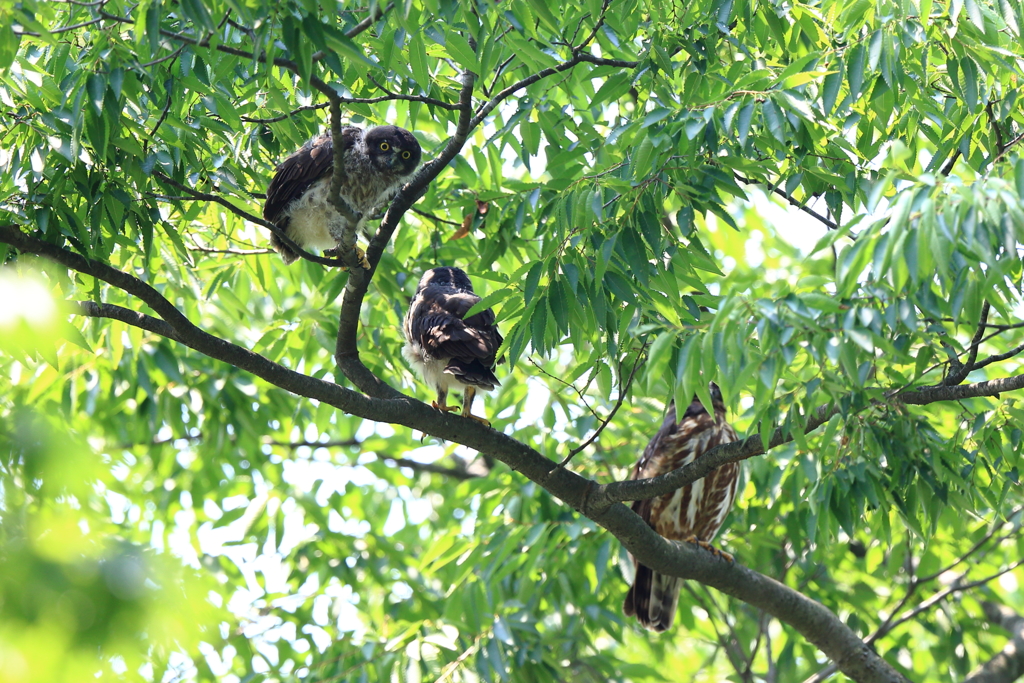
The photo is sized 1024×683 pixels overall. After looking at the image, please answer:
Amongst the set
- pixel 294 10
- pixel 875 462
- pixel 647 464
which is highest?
pixel 647 464

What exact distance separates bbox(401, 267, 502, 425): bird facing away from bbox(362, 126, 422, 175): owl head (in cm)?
64

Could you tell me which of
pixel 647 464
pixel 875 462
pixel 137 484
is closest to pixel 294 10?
pixel 875 462

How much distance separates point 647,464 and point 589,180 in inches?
120

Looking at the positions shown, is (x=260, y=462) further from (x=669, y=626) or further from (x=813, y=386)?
(x=813, y=386)

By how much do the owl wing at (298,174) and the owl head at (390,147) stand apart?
0.20m

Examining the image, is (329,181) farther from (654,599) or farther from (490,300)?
(654,599)

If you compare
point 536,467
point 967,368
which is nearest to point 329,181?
point 536,467

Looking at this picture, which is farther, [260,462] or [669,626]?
[260,462]

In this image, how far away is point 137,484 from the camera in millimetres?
7211

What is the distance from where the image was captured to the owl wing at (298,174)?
483 cm

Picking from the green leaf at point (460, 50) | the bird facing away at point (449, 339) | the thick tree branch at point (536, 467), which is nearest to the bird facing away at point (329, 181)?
the bird facing away at point (449, 339)

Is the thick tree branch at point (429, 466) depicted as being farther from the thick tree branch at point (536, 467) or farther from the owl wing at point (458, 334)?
the thick tree branch at point (536, 467)

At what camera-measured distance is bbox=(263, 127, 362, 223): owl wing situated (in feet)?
15.8

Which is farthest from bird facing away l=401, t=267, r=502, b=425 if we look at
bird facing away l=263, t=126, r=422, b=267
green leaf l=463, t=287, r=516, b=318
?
green leaf l=463, t=287, r=516, b=318
